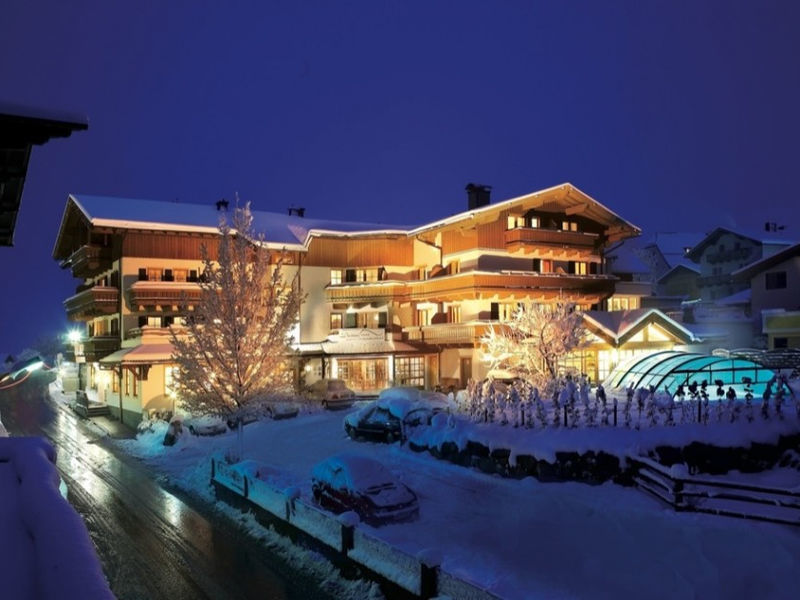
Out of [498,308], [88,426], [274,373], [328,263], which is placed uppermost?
[328,263]

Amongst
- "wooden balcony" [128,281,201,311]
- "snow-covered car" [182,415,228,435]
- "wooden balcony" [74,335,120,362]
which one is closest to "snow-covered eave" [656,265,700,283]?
"wooden balcony" [128,281,201,311]

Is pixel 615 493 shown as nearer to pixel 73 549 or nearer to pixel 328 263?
pixel 73 549

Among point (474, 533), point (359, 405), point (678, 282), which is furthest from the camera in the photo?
point (678, 282)

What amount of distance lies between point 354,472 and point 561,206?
30.2 metres

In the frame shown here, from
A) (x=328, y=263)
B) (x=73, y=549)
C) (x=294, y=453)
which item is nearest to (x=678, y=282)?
(x=328, y=263)

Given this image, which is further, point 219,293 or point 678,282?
point 678,282

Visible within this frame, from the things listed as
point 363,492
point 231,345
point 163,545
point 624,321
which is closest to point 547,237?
point 624,321

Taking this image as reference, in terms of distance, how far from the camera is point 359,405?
34219 millimetres

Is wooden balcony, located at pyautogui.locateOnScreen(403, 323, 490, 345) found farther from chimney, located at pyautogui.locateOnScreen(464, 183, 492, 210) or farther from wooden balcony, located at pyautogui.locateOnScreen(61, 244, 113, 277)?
wooden balcony, located at pyautogui.locateOnScreen(61, 244, 113, 277)

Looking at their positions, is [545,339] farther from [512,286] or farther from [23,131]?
[23,131]

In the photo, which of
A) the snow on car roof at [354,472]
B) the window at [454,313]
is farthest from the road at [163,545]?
the window at [454,313]

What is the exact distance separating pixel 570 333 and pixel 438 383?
1394cm

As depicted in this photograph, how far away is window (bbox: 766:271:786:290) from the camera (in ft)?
127

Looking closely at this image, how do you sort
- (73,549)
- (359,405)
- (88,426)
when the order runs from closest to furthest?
(73,549) → (359,405) → (88,426)
